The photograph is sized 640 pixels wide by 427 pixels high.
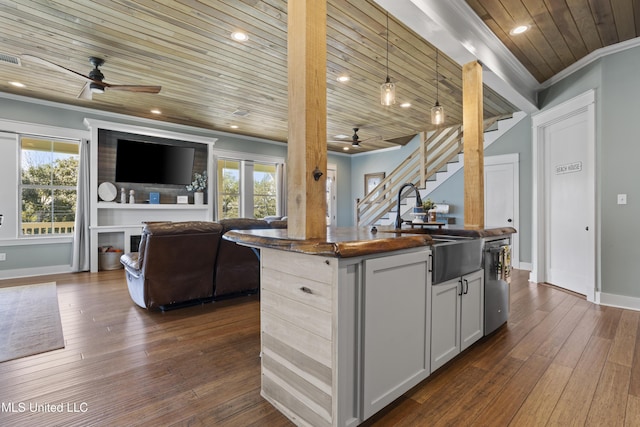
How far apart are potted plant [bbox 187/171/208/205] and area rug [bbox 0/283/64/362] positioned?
2.86m

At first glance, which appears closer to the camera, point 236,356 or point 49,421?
point 49,421

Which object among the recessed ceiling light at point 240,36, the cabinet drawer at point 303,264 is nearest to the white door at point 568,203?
the cabinet drawer at point 303,264

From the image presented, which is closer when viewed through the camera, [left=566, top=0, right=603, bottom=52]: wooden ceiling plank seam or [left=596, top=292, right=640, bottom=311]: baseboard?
[left=566, top=0, right=603, bottom=52]: wooden ceiling plank seam

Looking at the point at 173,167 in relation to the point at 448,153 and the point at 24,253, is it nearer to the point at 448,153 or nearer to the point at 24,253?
the point at 24,253

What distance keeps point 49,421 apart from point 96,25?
3186 mm

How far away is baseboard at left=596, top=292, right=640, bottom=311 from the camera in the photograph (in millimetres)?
3320

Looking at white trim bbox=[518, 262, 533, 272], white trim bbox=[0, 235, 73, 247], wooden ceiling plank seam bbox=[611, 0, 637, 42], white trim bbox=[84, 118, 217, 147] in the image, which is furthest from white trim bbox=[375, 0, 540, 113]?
white trim bbox=[0, 235, 73, 247]

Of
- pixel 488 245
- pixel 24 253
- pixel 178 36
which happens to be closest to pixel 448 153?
pixel 488 245

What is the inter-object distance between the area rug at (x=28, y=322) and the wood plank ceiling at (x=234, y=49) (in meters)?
2.67

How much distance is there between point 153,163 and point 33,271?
257 cm

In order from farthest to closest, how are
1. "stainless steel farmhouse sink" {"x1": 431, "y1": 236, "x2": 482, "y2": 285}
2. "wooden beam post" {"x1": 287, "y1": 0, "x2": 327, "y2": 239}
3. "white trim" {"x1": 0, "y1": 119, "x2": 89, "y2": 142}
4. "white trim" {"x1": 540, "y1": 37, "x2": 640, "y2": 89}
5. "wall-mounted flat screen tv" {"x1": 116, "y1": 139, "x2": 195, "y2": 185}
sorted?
1. "wall-mounted flat screen tv" {"x1": 116, "y1": 139, "x2": 195, "y2": 185}
2. "white trim" {"x1": 0, "y1": 119, "x2": 89, "y2": 142}
3. "white trim" {"x1": 540, "y1": 37, "x2": 640, "y2": 89}
4. "stainless steel farmhouse sink" {"x1": 431, "y1": 236, "x2": 482, "y2": 285}
5. "wooden beam post" {"x1": 287, "y1": 0, "x2": 327, "y2": 239}

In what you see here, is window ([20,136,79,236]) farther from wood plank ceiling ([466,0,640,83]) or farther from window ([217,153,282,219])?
wood plank ceiling ([466,0,640,83])

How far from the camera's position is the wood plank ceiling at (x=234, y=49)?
8.86 feet

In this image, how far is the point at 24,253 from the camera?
490cm
